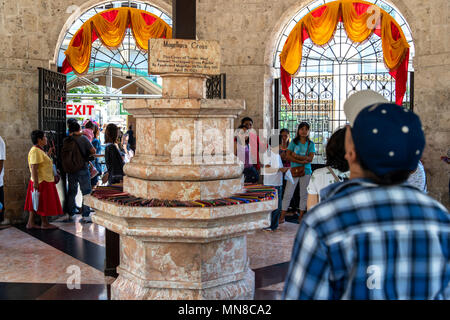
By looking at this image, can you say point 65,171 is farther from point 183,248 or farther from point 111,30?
point 183,248

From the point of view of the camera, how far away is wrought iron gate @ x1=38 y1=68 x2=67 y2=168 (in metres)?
7.70

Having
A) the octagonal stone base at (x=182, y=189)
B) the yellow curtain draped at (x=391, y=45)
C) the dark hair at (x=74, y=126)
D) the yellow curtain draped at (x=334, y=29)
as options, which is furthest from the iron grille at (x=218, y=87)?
the octagonal stone base at (x=182, y=189)

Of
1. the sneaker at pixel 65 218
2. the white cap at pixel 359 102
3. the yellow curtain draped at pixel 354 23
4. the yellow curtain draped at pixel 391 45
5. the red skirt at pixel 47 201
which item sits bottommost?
the sneaker at pixel 65 218

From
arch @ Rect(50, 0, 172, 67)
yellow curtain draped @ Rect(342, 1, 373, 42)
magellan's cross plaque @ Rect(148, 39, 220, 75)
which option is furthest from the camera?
arch @ Rect(50, 0, 172, 67)

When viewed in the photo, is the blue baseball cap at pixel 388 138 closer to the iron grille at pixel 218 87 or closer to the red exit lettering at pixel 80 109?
the iron grille at pixel 218 87

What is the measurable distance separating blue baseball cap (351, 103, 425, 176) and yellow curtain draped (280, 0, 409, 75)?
6871mm

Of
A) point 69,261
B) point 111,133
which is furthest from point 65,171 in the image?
point 69,261

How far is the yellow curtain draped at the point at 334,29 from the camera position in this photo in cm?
773

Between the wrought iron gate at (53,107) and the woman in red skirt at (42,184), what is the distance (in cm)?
72

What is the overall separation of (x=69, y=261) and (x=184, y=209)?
2.77 meters

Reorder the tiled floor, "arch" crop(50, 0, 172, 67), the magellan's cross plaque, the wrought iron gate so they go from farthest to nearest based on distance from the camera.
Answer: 1. "arch" crop(50, 0, 172, 67)
2. the wrought iron gate
3. the tiled floor
4. the magellan's cross plaque

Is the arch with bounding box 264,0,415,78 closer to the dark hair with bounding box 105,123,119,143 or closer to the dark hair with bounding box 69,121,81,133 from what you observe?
the dark hair with bounding box 105,123,119,143

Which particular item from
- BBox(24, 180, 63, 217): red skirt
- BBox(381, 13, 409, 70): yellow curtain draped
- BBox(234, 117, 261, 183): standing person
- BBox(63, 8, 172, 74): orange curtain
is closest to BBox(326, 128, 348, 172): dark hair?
BBox(234, 117, 261, 183): standing person
